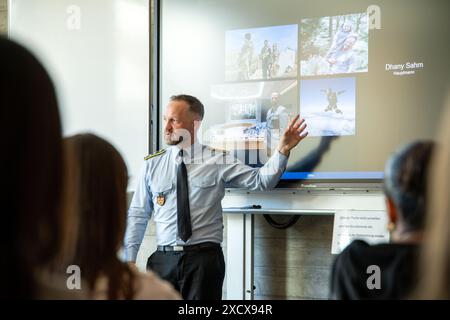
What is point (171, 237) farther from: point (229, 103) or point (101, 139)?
point (101, 139)

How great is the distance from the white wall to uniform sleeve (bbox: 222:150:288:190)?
757mm

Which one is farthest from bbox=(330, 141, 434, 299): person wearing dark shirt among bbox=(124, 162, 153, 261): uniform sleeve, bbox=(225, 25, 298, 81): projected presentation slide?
bbox=(225, 25, 298, 81): projected presentation slide

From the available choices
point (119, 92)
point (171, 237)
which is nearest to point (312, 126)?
point (171, 237)

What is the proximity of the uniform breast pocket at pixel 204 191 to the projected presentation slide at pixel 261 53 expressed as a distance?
0.70 meters

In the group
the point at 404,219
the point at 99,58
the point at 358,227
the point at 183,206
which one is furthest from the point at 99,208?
the point at 99,58

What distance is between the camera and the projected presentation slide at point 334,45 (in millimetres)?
2918

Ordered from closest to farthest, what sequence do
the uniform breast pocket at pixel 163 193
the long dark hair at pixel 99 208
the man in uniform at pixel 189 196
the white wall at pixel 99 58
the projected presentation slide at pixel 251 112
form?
the long dark hair at pixel 99 208
the man in uniform at pixel 189 196
the uniform breast pocket at pixel 163 193
the projected presentation slide at pixel 251 112
the white wall at pixel 99 58

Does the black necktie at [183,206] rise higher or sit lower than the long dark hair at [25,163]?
lower

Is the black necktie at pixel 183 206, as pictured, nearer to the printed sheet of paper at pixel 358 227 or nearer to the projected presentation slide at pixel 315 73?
the projected presentation slide at pixel 315 73

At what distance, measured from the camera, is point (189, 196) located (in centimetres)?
286

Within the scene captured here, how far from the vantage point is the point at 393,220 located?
1.11 meters

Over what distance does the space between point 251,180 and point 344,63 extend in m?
0.81

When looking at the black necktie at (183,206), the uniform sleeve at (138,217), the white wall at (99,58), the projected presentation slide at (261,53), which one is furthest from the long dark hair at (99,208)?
the white wall at (99,58)

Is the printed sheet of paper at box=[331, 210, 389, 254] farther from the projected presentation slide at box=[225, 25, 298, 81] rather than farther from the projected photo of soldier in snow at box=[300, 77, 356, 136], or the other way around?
the projected presentation slide at box=[225, 25, 298, 81]
